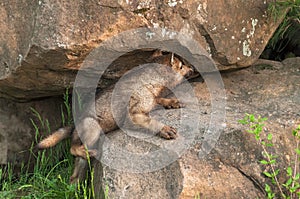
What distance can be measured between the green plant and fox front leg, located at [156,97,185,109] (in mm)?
773

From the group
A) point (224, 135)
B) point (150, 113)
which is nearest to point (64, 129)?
point (150, 113)

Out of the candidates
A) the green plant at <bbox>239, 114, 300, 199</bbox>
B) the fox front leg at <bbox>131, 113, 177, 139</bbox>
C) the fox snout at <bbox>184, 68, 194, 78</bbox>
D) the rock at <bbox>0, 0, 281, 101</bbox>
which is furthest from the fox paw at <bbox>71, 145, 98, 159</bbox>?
the green plant at <bbox>239, 114, 300, 199</bbox>

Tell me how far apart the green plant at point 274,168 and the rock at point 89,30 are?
827 millimetres

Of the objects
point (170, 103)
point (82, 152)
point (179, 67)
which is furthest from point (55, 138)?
point (179, 67)

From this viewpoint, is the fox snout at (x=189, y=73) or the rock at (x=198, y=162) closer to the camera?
the rock at (x=198, y=162)

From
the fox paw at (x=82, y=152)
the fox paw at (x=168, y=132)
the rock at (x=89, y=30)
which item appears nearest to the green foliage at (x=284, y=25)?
the rock at (x=89, y=30)

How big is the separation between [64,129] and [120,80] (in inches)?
23.4

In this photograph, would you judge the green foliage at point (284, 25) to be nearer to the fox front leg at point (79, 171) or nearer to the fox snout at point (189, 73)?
the fox snout at point (189, 73)

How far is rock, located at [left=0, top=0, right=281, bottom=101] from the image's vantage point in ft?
11.5

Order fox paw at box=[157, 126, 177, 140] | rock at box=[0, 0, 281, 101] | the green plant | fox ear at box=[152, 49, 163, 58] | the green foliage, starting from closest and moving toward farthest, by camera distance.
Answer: the green plant, rock at box=[0, 0, 281, 101], fox paw at box=[157, 126, 177, 140], fox ear at box=[152, 49, 163, 58], the green foliage

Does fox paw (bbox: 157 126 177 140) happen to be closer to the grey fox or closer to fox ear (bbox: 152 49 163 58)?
the grey fox

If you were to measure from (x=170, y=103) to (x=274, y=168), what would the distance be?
1044 mm

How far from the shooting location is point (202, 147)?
3529mm

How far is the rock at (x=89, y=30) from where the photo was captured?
3.52m
